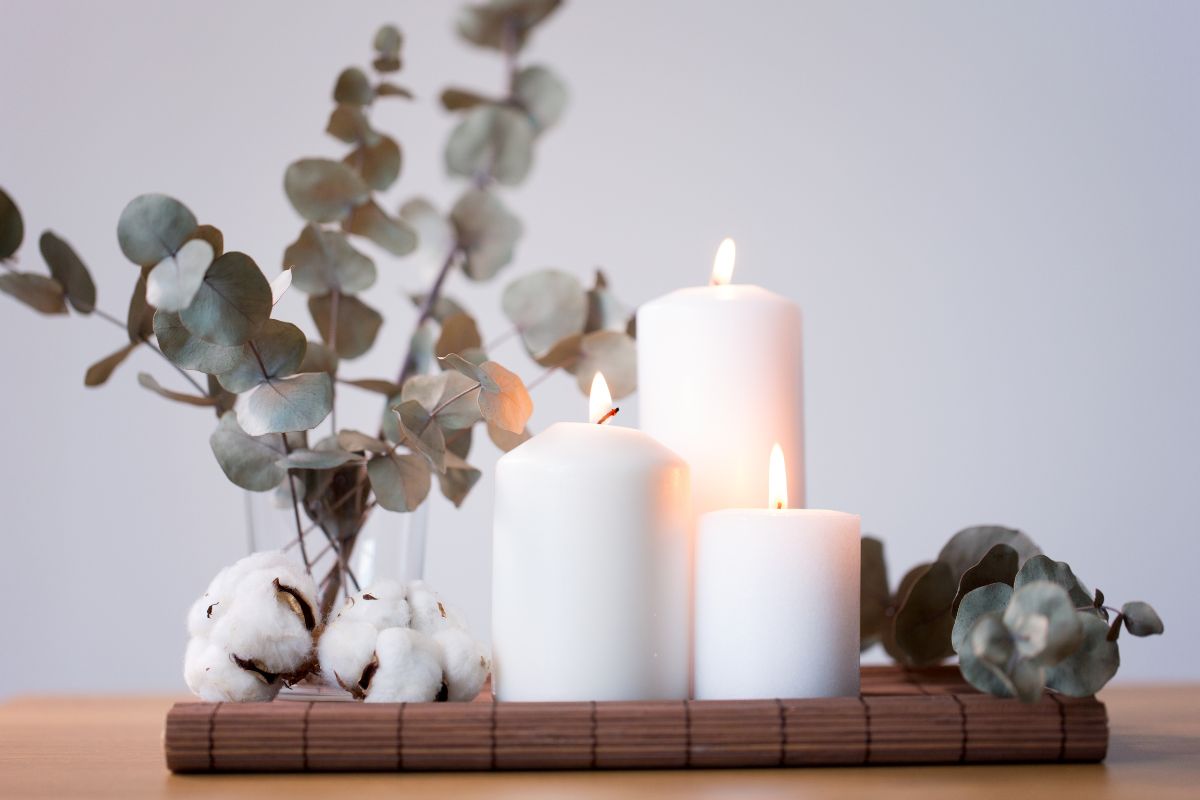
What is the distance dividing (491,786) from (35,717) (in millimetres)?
348

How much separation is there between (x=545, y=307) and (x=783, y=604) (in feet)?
0.84

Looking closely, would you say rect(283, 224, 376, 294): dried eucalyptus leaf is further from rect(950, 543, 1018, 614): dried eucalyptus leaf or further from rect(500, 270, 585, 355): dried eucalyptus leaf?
rect(950, 543, 1018, 614): dried eucalyptus leaf

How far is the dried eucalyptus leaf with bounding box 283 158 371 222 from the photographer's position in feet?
2.06

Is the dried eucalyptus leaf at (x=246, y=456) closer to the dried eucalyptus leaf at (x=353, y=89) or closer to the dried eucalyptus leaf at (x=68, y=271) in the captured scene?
the dried eucalyptus leaf at (x=68, y=271)

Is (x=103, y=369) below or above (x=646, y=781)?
above

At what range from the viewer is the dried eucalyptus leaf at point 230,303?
443mm

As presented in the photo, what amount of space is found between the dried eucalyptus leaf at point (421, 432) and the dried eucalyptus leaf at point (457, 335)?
118 mm

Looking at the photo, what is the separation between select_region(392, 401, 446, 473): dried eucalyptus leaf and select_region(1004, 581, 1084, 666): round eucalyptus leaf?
0.22 m

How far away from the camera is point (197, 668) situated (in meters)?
0.45

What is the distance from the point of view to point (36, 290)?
1.80ft

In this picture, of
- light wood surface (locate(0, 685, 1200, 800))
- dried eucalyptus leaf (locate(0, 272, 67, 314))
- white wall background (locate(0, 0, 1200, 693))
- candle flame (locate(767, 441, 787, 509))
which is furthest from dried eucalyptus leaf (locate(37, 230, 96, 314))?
white wall background (locate(0, 0, 1200, 693))

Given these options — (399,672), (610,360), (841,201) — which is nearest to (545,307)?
(610,360)

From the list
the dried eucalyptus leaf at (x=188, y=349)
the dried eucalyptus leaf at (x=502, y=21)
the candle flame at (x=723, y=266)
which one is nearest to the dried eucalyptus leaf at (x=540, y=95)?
the dried eucalyptus leaf at (x=502, y=21)

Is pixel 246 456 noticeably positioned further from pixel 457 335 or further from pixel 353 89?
pixel 353 89
